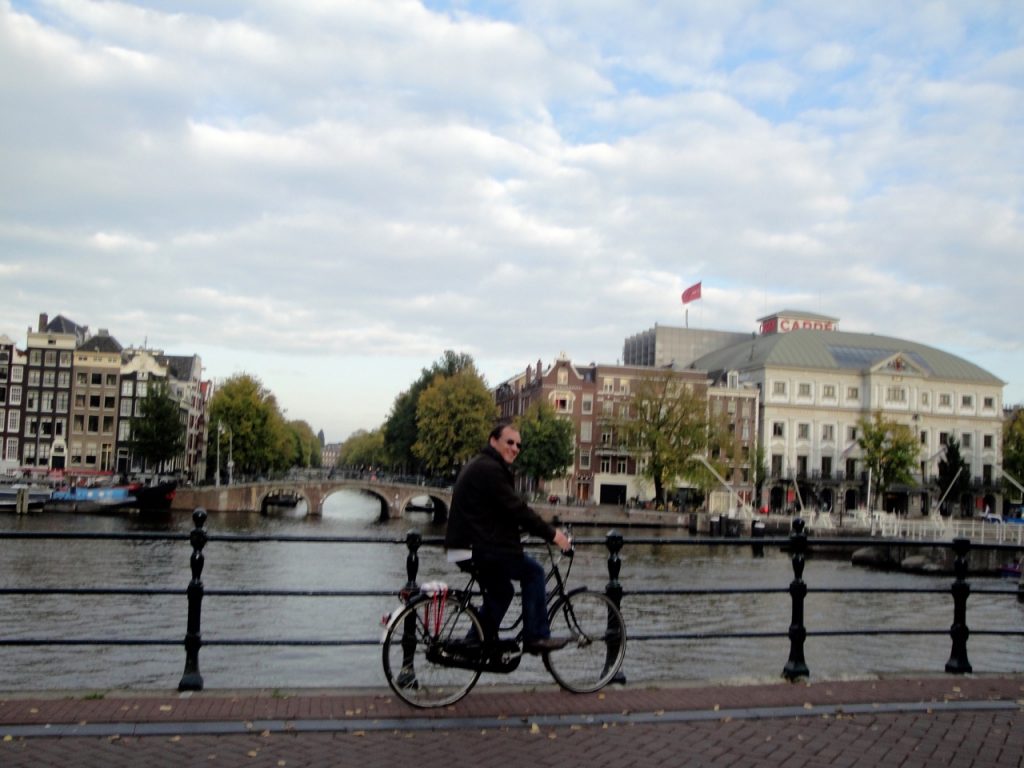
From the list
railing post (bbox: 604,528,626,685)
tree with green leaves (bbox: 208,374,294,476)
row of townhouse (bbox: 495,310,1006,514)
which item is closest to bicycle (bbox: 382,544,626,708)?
railing post (bbox: 604,528,626,685)

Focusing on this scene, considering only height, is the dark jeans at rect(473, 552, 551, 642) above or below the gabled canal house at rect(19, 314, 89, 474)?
below

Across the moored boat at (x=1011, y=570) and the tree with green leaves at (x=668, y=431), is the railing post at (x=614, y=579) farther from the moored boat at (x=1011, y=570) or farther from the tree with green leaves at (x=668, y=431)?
the tree with green leaves at (x=668, y=431)

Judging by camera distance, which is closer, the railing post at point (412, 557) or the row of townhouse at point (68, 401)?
the railing post at point (412, 557)

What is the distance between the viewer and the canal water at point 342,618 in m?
17.3

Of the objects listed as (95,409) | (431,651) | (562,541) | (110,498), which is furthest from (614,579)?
(95,409)

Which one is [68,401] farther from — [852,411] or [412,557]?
[412,557]

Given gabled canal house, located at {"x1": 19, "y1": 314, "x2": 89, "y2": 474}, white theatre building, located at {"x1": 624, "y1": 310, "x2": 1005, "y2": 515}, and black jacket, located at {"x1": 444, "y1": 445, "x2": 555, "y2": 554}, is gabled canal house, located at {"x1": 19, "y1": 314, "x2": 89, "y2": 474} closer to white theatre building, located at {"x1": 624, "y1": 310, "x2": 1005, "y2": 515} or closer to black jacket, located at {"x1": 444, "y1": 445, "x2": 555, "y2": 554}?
white theatre building, located at {"x1": 624, "y1": 310, "x2": 1005, "y2": 515}

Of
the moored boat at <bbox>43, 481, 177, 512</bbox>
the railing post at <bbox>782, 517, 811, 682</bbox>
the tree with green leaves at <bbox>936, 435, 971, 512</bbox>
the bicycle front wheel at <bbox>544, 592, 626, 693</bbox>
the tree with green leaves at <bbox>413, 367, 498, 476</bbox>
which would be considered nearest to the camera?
the bicycle front wheel at <bbox>544, 592, 626, 693</bbox>

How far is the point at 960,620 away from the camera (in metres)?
9.16

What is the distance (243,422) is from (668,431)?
37325 mm

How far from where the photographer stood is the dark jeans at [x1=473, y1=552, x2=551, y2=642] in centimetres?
739

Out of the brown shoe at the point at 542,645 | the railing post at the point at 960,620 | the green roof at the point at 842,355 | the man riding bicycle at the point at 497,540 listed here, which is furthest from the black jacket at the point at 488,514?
the green roof at the point at 842,355

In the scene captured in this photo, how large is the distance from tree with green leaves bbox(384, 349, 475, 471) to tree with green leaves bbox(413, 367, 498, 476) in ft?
31.7

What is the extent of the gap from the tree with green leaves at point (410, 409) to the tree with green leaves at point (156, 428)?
20.6m
